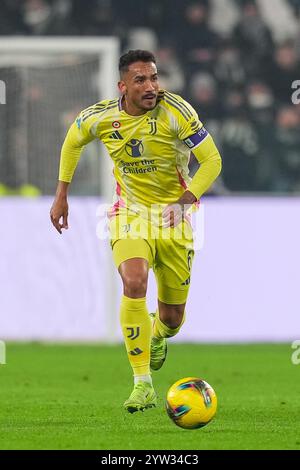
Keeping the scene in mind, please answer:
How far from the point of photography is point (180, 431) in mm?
6715

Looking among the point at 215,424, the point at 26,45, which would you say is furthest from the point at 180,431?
Answer: the point at 26,45

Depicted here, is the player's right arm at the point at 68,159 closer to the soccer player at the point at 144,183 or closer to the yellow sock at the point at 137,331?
the soccer player at the point at 144,183

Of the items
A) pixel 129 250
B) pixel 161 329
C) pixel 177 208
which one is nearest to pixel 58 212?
pixel 129 250

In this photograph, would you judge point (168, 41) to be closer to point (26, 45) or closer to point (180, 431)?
point (26, 45)

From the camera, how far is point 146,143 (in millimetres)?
7789

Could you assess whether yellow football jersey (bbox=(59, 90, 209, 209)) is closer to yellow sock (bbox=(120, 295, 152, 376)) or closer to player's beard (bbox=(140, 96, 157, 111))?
player's beard (bbox=(140, 96, 157, 111))

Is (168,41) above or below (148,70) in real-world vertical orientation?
below

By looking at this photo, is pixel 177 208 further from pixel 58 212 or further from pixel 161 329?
pixel 161 329

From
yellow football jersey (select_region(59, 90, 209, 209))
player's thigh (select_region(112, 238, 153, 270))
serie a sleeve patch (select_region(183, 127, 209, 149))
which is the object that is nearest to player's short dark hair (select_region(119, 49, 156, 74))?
yellow football jersey (select_region(59, 90, 209, 209))

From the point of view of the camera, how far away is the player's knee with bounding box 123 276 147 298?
743cm

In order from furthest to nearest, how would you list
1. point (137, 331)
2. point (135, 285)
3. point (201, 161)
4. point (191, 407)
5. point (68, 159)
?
point (68, 159)
point (201, 161)
point (137, 331)
point (135, 285)
point (191, 407)

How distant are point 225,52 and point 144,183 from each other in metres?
9.56

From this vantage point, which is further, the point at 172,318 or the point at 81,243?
the point at 81,243

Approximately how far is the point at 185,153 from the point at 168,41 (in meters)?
9.41
